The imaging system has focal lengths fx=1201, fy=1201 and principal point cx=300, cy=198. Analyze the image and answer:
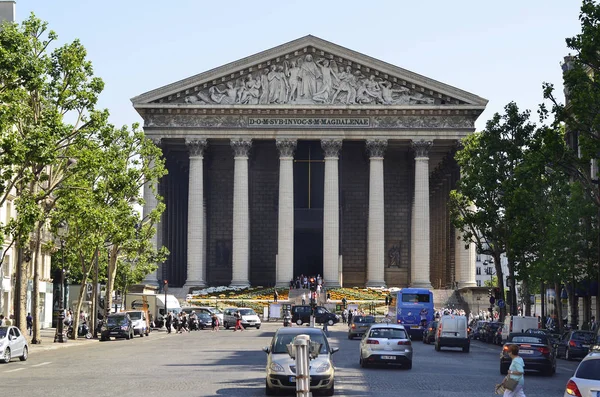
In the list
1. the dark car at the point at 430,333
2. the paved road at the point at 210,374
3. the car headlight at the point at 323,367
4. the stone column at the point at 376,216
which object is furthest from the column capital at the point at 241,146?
the car headlight at the point at 323,367

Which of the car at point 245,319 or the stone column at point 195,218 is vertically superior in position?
the stone column at point 195,218

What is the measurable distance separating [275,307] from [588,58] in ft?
180

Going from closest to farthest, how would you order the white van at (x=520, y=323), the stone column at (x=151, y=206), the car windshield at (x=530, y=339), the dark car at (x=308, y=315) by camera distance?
the car windshield at (x=530, y=339) < the white van at (x=520, y=323) < the dark car at (x=308, y=315) < the stone column at (x=151, y=206)

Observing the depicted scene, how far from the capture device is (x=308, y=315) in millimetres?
90125

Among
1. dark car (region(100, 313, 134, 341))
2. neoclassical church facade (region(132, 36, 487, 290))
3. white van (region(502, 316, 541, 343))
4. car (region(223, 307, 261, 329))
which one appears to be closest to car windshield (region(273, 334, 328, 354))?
white van (region(502, 316, 541, 343))

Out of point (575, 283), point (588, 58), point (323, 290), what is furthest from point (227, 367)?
point (323, 290)

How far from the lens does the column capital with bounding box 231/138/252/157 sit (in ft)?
356

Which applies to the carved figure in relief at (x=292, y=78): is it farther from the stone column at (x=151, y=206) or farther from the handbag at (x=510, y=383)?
the handbag at (x=510, y=383)

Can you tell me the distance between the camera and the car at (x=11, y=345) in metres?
44.7

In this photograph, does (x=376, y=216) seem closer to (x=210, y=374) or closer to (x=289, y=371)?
(x=210, y=374)

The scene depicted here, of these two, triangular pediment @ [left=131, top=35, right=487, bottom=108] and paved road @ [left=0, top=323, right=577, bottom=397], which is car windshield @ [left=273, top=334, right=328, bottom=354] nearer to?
paved road @ [left=0, top=323, right=577, bottom=397]

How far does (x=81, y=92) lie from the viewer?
186 ft

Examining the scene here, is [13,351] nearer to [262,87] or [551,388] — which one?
[551,388]

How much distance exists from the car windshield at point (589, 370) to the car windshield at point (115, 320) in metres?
52.5
